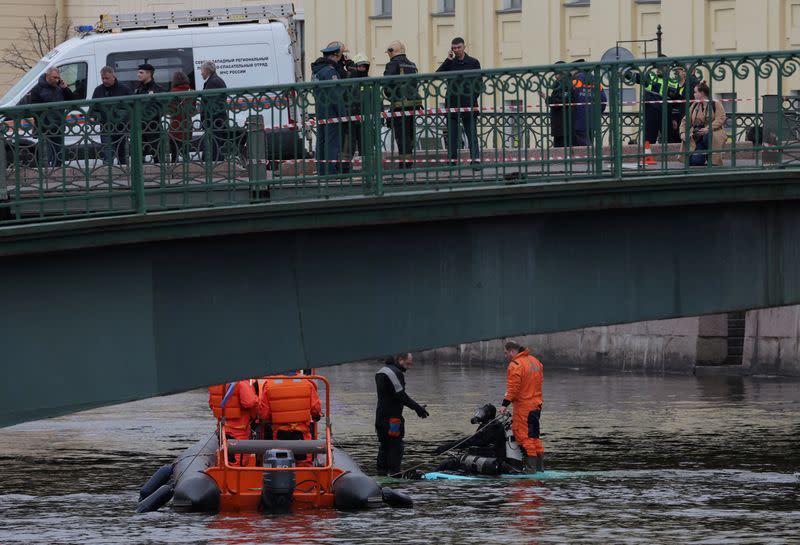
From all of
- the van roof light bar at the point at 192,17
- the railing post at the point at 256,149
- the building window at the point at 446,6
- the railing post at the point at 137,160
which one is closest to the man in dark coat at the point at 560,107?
the railing post at the point at 256,149

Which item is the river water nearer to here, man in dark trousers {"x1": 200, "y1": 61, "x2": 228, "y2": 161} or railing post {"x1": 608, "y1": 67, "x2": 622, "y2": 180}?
man in dark trousers {"x1": 200, "y1": 61, "x2": 228, "y2": 161}

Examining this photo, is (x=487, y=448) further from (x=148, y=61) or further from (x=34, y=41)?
(x=34, y=41)

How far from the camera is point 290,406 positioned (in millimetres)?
23250

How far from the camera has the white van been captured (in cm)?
3105

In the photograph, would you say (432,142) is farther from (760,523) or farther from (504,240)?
(760,523)

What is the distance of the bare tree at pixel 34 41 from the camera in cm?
6144

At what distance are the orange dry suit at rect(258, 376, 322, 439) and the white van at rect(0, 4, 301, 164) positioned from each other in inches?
330

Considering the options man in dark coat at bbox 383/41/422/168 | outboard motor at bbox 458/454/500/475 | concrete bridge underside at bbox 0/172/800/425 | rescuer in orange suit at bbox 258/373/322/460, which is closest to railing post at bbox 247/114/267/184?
concrete bridge underside at bbox 0/172/800/425

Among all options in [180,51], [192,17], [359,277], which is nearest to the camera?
[359,277]

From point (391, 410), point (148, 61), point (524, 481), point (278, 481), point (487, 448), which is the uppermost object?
point (148, 61)

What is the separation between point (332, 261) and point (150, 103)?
77.0 inches

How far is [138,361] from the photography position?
1788cm

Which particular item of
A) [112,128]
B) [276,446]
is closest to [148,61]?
[276,446]

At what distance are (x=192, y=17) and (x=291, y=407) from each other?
36.6 ft
